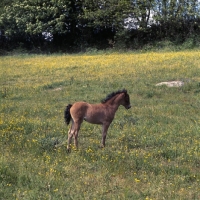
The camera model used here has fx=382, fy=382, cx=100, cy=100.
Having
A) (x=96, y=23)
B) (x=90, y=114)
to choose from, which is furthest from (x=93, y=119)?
(x=96, y=23)

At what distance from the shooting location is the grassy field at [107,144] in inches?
279

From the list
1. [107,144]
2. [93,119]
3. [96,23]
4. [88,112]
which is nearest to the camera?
[88,112]

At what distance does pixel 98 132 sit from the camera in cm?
1157

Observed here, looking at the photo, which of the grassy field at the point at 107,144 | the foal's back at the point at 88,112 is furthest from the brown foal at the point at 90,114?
the grassy field at the point at 107,144

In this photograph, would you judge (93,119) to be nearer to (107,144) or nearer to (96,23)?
(107,144)

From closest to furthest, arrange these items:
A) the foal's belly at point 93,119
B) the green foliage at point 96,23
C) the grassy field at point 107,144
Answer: the grassy field at point 107,144
the foal's belly at point 93,119
the green foliage at point 96,23

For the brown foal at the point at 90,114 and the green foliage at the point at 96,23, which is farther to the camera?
the green foliage at the point at 96,23

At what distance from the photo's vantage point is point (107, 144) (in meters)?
10.2

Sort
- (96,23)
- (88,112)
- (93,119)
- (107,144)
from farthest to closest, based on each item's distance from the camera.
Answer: (96,23) < (107,144) < (93,119) < (88,112)

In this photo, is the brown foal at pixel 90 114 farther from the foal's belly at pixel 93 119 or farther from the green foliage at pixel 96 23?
the green foliage at pixel 96 23

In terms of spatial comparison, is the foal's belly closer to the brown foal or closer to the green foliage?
the brown foal

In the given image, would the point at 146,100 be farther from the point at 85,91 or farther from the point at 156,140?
the point at 156,140

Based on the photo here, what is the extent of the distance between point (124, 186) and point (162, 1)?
119ft

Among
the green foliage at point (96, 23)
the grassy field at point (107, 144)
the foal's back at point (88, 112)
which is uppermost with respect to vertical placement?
the green foliage at point (96, 23)
